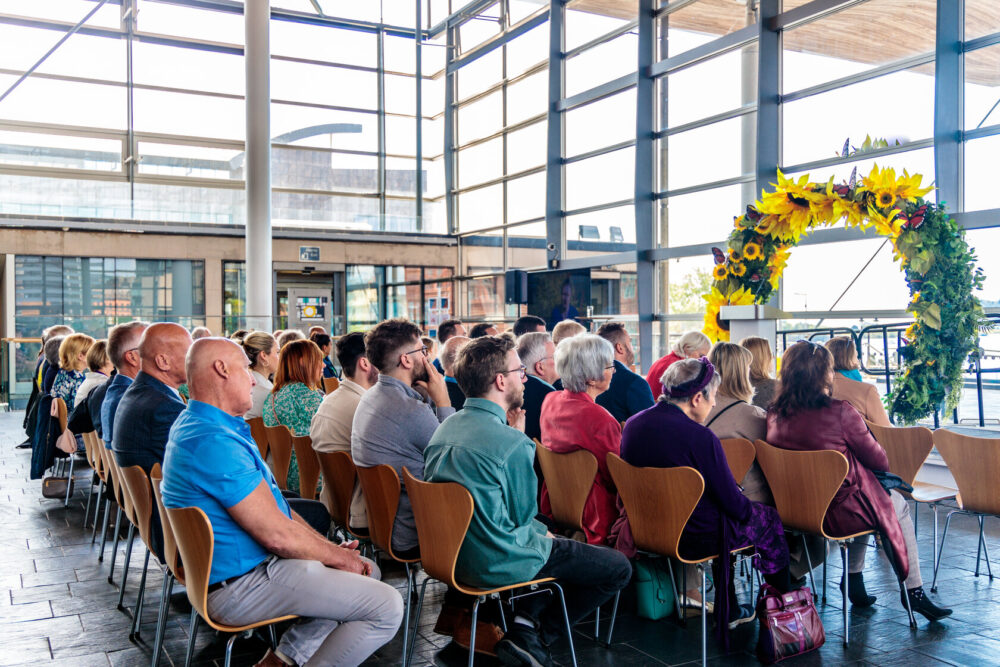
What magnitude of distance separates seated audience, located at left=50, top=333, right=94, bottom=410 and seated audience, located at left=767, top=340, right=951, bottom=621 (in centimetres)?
559

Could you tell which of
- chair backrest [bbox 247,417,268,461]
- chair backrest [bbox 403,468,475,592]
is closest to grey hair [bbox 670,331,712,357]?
chair backrest [bbox 247,417,268,461]

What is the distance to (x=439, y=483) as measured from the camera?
2.94 meters

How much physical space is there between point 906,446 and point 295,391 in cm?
346

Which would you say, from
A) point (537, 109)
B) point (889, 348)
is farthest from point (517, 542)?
point (537, 109)

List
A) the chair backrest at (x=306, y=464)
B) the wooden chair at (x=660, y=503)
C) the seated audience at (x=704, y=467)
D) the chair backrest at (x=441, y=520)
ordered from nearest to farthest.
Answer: the chair backrest at (x=441, y=520) < the wooden chair at (x=660, y=503) < the seated audience at (x=704, y=467) < the chair backrest at (x=306, y=464)

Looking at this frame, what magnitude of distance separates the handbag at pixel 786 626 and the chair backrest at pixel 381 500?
156cm

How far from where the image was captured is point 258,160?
13.4m

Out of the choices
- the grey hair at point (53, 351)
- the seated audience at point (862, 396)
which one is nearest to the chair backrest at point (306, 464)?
the seated audience at point (862, 396)

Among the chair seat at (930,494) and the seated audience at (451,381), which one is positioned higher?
the seated audience at (451,381)

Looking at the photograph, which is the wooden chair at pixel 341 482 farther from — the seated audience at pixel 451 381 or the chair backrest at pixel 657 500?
the seated audience at pixel 451 381

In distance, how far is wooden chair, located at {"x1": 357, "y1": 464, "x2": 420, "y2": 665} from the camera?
129 inches

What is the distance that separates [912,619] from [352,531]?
2633mm

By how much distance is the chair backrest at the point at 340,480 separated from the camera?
381 cm

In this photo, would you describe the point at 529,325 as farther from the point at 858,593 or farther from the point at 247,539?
the point at 247,539
